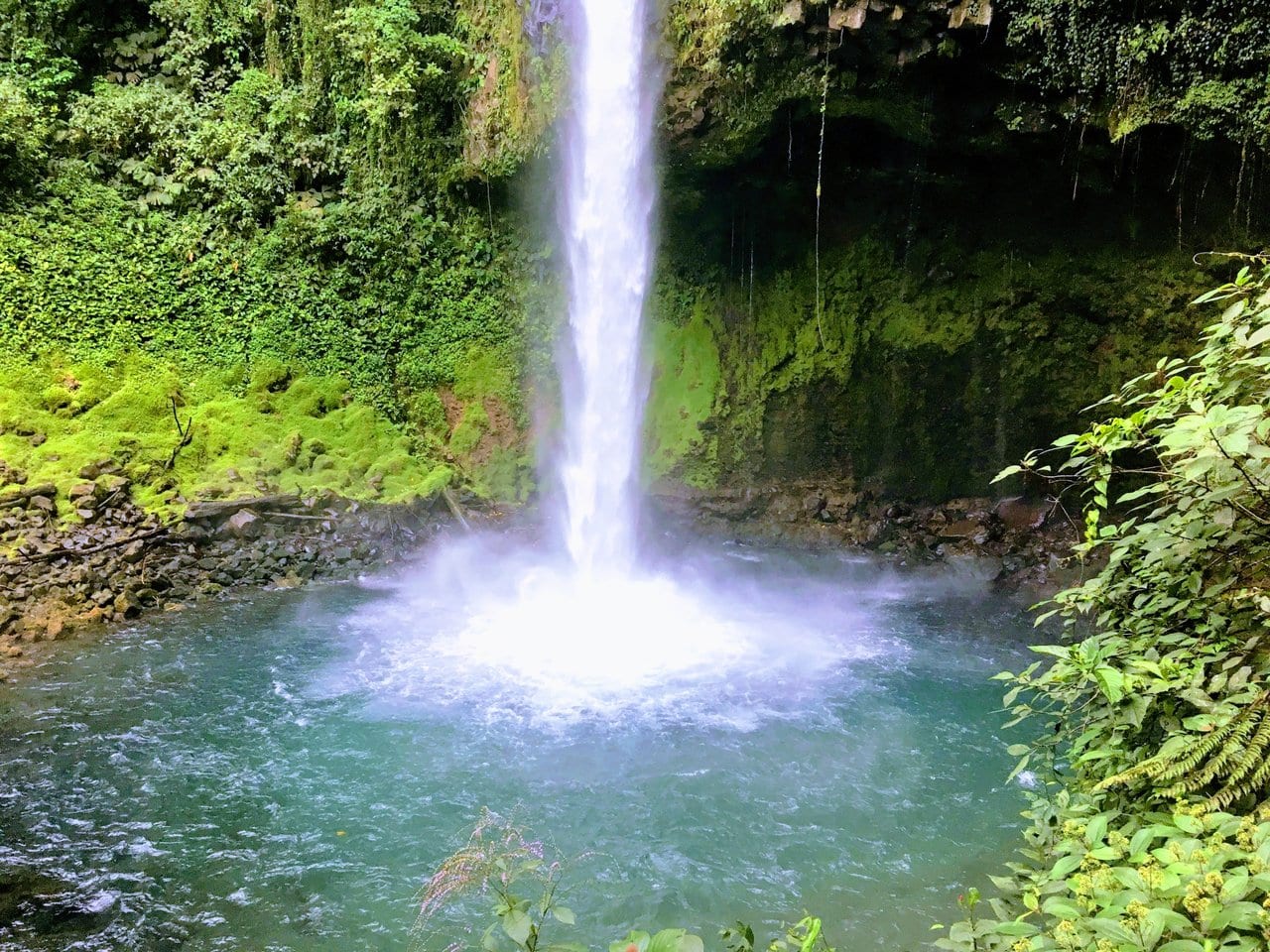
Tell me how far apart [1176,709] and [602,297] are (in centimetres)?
917

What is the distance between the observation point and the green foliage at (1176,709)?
1.73 meters

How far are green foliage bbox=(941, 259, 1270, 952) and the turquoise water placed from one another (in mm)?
1796

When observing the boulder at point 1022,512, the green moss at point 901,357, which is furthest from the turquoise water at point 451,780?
the green moss at point 901,357

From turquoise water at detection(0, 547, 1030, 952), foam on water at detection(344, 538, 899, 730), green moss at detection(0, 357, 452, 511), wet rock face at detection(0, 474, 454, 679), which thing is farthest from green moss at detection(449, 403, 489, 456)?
turquoise water at detection(0, 547, 1030, 952)

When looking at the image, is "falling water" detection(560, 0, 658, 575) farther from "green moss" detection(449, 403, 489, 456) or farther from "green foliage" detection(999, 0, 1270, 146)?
"green foliage" detection(999, 0, 1270, 146)

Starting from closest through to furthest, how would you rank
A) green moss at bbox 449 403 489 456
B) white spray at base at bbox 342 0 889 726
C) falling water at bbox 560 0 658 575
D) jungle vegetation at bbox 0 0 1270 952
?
white spray at base at bbox 342 0 889 726 < jungle vegetation at bbox 0 0 1270 952 < falling water at bbox 560 0 658 575 < green moss at bbox 449 403 489 456

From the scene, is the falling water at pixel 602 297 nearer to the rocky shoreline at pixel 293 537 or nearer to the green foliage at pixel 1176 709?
the rocky shoreline at pixel 293 537

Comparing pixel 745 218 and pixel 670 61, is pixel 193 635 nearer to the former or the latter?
pixel 670 61

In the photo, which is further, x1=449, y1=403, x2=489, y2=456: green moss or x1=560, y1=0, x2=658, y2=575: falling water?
x1=449, y1=403, x2=489, y2=456: green moss

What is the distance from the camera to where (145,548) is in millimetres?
8422

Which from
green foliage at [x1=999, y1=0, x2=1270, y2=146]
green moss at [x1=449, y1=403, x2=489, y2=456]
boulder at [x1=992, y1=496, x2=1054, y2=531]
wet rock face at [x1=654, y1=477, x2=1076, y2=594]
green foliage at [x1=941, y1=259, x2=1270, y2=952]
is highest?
green foliage at [x1=999, y1=0, x2=1270, y2=146]

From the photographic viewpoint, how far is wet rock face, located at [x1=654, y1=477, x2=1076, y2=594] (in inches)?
375

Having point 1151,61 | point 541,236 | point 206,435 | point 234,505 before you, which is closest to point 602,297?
point 541,236

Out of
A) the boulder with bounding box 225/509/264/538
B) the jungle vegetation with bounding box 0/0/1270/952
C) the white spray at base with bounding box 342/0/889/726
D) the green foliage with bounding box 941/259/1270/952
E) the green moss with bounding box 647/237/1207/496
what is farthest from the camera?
the green moss with bounding box 647/237/1207/496
